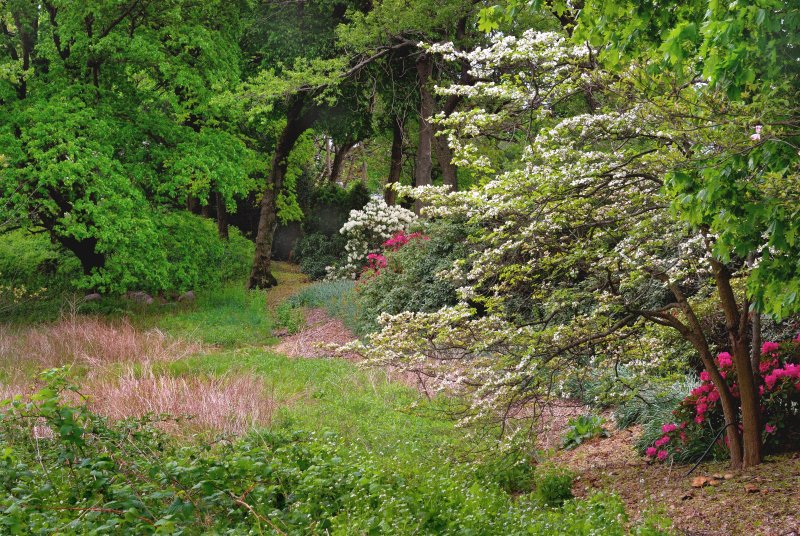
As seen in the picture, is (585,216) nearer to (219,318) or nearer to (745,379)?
(745,379)

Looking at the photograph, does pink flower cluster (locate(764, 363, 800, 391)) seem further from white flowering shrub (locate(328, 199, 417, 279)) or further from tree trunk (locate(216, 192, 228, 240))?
tree trunk (locate(216, 192, 228, 240))

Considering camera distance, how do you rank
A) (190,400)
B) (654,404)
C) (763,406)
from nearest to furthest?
(763,406), (654,404), (190,400)

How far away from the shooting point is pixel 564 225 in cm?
601

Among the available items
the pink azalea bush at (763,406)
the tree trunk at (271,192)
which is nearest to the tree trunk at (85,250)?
the tree trunk at (271,192)

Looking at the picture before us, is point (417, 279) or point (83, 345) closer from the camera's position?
point (83, 345)

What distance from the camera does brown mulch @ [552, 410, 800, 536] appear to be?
4.51 m

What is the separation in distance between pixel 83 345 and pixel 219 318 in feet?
14.1

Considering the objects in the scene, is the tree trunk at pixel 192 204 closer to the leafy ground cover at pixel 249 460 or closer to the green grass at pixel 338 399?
the green grass at pixel 338 399

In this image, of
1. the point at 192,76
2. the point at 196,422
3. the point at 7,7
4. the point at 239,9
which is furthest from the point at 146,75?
the point at 196,422

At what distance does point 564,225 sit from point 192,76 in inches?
429

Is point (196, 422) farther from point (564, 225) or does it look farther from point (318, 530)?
point (564, 225)

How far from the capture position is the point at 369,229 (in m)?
21.3

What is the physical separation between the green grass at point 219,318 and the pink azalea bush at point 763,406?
9318 mm

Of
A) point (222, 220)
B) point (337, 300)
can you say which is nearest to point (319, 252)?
point (222, 220)
